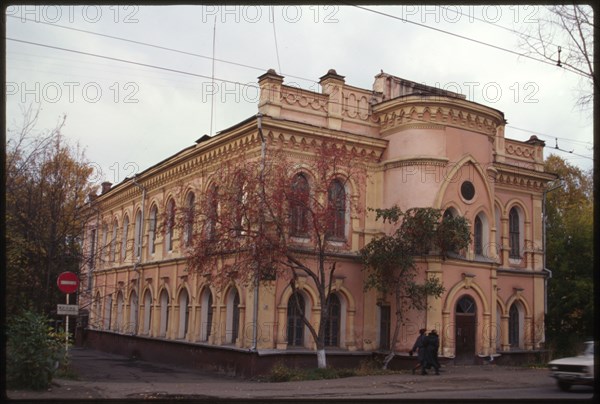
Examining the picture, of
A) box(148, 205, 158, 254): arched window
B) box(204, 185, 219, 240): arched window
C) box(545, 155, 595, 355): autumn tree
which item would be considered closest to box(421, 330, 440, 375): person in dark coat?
box(204, 185, 219, 240): arched window

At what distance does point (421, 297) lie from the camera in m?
22.8

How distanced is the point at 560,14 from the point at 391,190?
539 inches

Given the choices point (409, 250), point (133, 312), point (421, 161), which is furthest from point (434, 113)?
point (133, 312)

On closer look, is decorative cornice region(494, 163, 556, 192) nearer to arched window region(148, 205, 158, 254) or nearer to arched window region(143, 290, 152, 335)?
arched window region(148, 205, 158, 254)

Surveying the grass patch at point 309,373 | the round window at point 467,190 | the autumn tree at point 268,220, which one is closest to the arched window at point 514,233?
the round window at point 467,190

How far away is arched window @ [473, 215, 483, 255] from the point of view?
2619 cm

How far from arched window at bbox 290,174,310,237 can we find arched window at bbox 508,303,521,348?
12059mm

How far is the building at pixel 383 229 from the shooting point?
2350 centimetres

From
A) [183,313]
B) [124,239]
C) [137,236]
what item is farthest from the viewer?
[124,239]

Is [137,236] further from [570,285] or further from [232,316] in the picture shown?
[570,285]

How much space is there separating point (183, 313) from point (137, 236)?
7517 millimetres

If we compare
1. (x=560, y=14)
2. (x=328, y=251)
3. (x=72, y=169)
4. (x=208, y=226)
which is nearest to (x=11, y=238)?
(x=72, y=169)

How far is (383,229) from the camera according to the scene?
25.3 metres

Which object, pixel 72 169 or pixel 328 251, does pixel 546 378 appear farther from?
pixel 72 169
